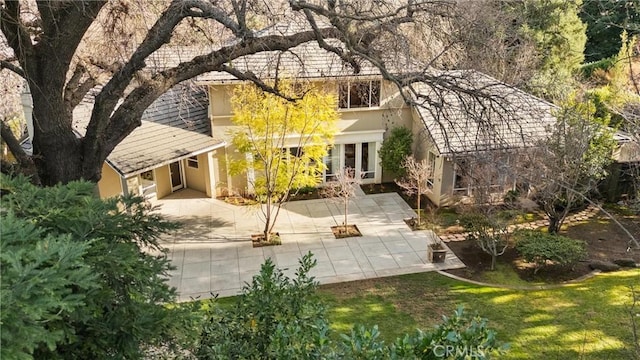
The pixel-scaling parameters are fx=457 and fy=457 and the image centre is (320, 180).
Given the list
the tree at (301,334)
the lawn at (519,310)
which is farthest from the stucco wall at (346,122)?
the tree at (301,334)

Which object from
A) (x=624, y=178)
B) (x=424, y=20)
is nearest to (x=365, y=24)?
(x=424, y=20)

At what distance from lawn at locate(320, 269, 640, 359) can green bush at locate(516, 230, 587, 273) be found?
2.52 ft

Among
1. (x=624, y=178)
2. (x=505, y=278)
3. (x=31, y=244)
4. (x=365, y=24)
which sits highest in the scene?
(x=365, y=24)

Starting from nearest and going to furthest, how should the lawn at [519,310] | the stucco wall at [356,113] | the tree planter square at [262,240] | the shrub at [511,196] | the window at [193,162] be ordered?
1. the lawn at [519,310]
2. the tree planter square at [262,240]
3. the shrub at [511,196]
4. the stucco wall at [356,113]
5. the window at [193,162]

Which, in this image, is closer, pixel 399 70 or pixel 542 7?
pixel 399 70

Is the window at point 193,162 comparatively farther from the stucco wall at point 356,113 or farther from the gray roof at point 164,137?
the stucco wall at point 356,113

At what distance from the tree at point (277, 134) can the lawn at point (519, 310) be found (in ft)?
14.7

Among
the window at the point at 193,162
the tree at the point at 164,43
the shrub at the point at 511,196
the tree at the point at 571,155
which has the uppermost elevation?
the tree at the point at 164,43

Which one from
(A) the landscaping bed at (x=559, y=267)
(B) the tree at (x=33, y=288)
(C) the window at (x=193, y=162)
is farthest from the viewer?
(C) the window at (x=193, y=162)

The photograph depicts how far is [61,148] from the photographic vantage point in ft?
21.5

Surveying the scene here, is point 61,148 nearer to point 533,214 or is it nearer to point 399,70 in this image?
point 399,70

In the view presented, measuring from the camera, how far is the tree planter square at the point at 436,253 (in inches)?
526

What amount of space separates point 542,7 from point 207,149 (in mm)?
11826

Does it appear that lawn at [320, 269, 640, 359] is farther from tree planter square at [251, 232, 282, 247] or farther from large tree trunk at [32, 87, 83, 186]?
large tree trunk at [32, 87, 83, 186]
